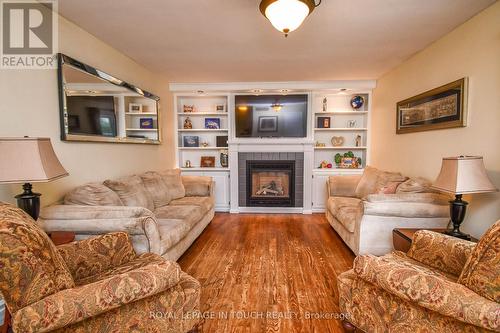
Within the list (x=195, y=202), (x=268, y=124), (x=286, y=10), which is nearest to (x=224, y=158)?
(x=268, y=124)

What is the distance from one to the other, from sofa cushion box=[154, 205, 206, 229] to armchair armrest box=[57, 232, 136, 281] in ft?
3.34

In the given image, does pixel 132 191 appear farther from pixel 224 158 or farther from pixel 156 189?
pixel 224 158

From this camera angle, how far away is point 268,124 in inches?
186


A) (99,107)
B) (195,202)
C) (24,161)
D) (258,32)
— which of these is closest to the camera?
(24,161)

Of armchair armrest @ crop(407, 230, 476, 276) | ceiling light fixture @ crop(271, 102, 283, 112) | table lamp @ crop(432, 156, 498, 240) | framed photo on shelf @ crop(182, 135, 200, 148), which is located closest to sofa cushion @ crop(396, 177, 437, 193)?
table lamp @ crop(432, 156, 498, 240)

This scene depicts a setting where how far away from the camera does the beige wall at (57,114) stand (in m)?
1.89

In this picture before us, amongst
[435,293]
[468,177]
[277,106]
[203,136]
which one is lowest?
[435,293]

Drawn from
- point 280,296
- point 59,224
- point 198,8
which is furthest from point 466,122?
point 59,224

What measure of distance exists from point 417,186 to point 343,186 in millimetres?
1344

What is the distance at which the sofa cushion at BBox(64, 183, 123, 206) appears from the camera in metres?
2.27

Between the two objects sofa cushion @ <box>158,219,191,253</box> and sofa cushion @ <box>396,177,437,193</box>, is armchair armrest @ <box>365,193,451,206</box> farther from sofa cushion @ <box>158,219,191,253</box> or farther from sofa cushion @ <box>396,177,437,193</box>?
sofa cushion @ <box>158,219,191,253</box>

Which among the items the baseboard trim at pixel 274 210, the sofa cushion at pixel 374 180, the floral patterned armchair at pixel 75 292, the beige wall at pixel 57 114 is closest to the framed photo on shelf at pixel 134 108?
the beige wall at pixel 57 114

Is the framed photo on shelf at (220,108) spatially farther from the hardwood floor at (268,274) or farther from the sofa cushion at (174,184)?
the hardwood floor at (268,274)

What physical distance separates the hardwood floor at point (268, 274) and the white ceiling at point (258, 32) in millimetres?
2406
